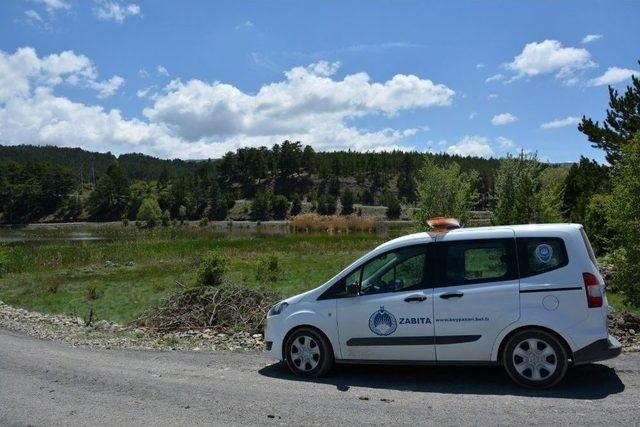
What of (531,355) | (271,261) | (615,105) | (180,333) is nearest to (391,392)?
(531,355)

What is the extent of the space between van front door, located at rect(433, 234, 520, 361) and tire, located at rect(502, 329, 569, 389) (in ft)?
0.84

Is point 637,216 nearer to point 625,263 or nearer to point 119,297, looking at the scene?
point 625,263

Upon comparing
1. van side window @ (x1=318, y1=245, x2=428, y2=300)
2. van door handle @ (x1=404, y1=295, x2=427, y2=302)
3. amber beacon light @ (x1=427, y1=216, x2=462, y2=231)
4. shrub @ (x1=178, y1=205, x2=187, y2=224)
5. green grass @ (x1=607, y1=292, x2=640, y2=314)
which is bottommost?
green grass @ (x1=607, y1=292, x2=640, y2=314)

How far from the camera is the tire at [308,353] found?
7.85 m

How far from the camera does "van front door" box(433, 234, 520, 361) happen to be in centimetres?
704

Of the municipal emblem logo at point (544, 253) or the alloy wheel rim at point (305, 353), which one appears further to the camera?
the alloy wheel rim at point (305, 353)

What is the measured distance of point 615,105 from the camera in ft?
87.6

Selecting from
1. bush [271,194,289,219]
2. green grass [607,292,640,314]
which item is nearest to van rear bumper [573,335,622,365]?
green grass [607,292,640,314]

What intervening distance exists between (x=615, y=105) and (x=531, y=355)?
2392 cm

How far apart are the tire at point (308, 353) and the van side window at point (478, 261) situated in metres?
1.91

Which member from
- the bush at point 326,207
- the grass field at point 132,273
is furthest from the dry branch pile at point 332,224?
the bush at point 326,207

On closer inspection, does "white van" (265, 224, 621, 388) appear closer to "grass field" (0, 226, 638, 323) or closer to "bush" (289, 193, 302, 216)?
"grass field" (0, 226, 638, 323)

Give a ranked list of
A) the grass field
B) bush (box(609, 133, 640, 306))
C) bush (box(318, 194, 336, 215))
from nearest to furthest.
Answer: bush (box(609, 133, 640, 306)) → the grass field → bush (box(318, 194, 336, 215))

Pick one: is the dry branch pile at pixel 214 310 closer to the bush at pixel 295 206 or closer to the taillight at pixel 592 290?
the taillight at pixel 592 290
